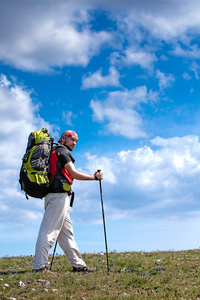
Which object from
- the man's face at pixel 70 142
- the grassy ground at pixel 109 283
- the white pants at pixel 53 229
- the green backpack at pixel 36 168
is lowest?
the grassy ground at pixel 109 283

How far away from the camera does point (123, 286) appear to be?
30.3 ft

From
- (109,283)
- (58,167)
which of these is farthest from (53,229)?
(109,283)

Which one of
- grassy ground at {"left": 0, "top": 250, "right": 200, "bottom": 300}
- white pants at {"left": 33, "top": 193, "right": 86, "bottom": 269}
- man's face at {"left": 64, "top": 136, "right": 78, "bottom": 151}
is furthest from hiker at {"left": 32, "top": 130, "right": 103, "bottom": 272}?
grassy ground at {"left": 0, "top": 250, "right": 200, "bottom": 300}

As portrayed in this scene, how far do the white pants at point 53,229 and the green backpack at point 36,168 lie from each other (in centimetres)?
44

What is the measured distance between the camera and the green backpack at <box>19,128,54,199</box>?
9.75 meters

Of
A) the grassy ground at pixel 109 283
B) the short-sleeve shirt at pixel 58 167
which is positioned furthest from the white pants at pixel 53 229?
the grassy ground at pixel 109 283

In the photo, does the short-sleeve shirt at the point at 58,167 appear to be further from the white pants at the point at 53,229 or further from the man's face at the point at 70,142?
the man's face at the point at 70,142

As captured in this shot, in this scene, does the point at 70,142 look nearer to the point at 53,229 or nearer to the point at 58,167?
the point at 58,167

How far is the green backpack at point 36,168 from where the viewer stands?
9.75 meters

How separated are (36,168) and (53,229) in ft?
6.52

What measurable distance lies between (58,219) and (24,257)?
5912 millimetres

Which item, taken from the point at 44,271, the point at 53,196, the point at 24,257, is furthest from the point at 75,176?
the point at 24,257

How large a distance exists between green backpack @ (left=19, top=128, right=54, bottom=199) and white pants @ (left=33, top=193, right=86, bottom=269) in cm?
44

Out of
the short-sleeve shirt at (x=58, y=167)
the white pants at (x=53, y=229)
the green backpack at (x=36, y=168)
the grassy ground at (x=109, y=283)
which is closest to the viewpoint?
the grassy ground at (x=109, y=283)
